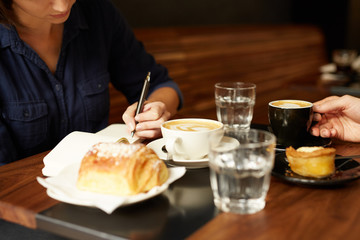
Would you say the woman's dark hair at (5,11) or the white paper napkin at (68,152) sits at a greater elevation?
the woman's dark hair at (5,11)

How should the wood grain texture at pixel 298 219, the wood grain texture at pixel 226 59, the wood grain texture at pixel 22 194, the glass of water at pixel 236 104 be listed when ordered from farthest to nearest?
the wood grain texture at pixel 226 59 < the glass of water at pixel 236 104 < the wood grain texture at pixel 22 194 < the wood grain texture at pixel 298 219

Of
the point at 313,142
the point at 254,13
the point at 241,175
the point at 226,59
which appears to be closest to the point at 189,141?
the point at 241,175

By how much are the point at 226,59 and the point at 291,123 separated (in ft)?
8.20

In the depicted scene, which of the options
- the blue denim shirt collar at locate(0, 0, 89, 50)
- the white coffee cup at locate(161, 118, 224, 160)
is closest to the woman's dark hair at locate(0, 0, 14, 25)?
the blue denim shirt collar at locate(0, 0, 89, 50)

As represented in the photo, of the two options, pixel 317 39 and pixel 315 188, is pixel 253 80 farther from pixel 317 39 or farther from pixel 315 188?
pixel 315 188

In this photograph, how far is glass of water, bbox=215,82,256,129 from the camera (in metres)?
1.27

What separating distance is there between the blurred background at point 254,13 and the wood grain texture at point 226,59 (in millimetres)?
399

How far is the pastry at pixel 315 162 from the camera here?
0.86 m

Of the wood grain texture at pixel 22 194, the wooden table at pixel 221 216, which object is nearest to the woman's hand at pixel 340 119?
the wooden table at pixel 221 216

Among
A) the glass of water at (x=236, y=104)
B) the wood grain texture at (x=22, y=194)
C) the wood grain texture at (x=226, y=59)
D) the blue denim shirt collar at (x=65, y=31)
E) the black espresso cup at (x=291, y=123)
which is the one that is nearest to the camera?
the wood grain texture at (x=22, y=194)

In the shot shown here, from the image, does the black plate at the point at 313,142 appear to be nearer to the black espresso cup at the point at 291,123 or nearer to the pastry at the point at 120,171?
the black espresso cup at the point at 291,123

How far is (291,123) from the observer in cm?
109

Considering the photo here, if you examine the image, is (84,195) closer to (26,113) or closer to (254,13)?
(26,113)

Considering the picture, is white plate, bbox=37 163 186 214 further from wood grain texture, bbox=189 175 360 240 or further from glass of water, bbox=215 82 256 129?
glass of water, bbox=215 82 256 129
